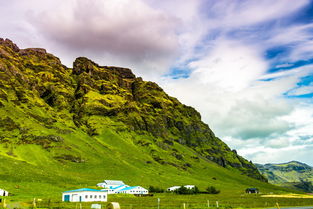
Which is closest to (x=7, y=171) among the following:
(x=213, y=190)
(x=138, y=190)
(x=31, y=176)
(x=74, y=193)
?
(x=31, y=176)

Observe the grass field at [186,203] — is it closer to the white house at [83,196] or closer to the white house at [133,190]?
the white house at [83,196]

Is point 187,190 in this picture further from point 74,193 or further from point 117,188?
point 74,193

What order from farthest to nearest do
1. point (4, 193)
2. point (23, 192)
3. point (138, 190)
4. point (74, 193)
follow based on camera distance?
point (138, 190) < point (23, 192) < point (4, 193) < point (74, 193)

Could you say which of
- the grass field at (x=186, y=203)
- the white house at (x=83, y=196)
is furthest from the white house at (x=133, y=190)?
the white house at (x=83, y=196)

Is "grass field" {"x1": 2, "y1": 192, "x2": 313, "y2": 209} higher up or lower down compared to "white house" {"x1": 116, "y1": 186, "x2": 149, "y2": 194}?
lower down

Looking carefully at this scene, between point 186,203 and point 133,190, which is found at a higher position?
point 133,190

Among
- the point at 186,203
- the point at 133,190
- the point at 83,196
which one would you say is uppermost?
the point at 133,190

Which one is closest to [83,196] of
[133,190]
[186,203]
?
[186,203]

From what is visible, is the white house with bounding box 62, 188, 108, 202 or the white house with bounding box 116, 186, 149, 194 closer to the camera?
the white house with bounding box 62, 188, 108, 202

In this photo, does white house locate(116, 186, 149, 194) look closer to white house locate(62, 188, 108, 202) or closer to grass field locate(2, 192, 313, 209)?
grass field locate(2, 192, 313, 209)

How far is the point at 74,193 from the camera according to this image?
113312 millimetres

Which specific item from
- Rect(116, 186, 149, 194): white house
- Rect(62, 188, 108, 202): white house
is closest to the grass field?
Rect(62, 188, 108, 202): white house

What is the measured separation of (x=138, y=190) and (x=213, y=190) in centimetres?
5281

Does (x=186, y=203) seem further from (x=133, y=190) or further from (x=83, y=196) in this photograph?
(x=133, y=190)
